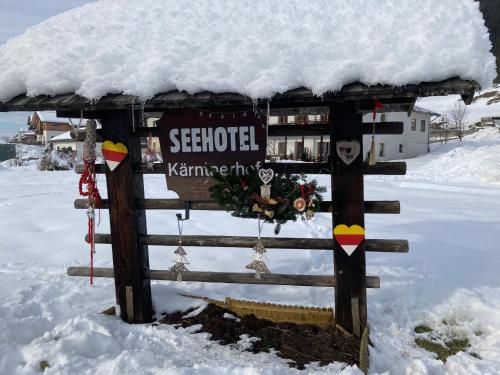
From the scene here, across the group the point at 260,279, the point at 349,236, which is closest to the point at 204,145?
the point at 260,279

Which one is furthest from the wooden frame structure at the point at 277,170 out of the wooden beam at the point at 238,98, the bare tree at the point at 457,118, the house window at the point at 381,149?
the bare tree at the point at 457,118

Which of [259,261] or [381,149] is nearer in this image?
[259,261]

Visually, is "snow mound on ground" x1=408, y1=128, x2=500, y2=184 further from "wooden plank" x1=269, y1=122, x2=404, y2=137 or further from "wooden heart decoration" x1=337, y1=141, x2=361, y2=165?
"wooden heart decoration" x1=337, y1=141, x2=361, y2=165

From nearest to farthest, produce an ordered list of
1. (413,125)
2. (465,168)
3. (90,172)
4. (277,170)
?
(277,170)
(90,172)
(465,168)
(413,125)

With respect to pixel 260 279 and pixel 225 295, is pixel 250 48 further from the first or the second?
pixel 225 295

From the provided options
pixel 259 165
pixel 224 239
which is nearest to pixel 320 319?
pixel 224 239

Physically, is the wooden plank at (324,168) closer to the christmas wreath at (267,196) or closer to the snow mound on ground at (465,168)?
the christmas wreath at (267,196)

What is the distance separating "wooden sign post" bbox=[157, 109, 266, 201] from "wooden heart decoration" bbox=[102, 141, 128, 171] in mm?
468

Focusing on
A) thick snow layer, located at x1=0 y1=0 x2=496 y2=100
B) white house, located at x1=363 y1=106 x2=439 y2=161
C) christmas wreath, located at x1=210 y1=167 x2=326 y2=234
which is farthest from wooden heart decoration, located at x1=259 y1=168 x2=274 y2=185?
white house, located at x1=363 y1=106 x2=439 y2=161

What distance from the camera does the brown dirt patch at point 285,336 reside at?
3693 millimetres

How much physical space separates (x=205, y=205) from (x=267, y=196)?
2.69 ft

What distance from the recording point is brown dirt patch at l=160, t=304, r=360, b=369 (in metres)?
3.69

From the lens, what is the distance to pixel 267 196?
3.64 metres

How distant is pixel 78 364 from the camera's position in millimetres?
3473
